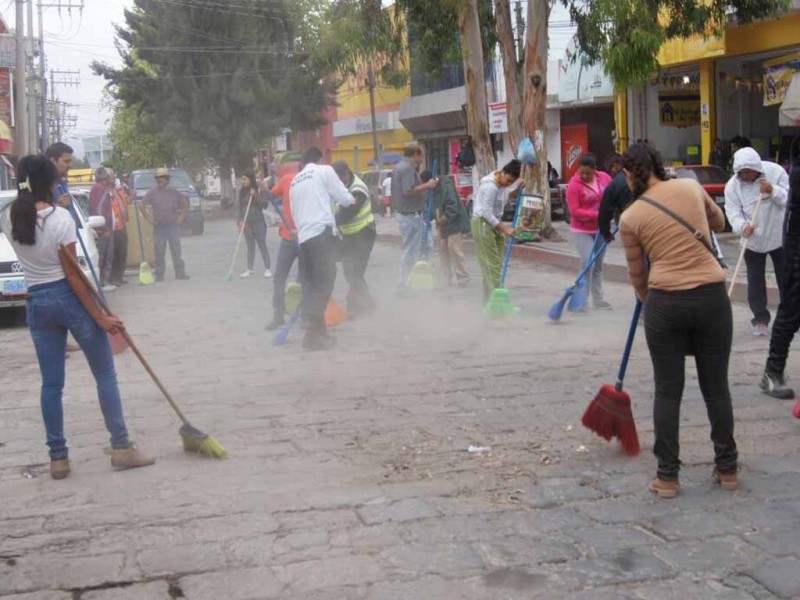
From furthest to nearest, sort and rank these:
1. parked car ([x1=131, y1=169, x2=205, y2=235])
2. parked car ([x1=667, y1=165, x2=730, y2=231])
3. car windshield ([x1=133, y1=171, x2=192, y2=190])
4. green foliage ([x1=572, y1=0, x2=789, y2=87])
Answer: car windshield ([x1=133, y1=171, x2=192, y2=190]) < parked car ([x1=131, y1=169, x2=205, y2=235]) < parked car ([x1=667, y1=165, x2=730, y2=231]) < green foliage ([x1=572, y1=0, x2=789, y2=87])

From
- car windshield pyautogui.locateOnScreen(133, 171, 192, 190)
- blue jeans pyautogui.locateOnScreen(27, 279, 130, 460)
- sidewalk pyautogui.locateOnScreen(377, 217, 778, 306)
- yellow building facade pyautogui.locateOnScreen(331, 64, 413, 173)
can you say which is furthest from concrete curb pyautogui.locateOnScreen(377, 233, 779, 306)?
yellow building facade pyautogui.locateOnScreen(331, 64, 413, 173)

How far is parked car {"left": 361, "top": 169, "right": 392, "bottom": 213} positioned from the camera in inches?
1488

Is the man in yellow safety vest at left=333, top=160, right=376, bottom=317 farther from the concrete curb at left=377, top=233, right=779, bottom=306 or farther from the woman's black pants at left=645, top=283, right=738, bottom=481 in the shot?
the woman's black pants at left=645, top=283, right=738, bottom=481

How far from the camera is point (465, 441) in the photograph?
6.47 metres

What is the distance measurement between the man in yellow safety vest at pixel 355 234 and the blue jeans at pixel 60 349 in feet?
18.9

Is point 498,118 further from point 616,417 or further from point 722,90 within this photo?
point 616,417

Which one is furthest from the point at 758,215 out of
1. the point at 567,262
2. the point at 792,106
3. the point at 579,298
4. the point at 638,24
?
the point at 792,106

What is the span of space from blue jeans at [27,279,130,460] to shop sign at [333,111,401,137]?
143 ft

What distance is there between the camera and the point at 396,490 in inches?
217

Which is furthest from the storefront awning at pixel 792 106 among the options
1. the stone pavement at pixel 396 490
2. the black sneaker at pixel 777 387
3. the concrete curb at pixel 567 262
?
the black sneaker at pixel 777 387

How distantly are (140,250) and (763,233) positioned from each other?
1286 cm

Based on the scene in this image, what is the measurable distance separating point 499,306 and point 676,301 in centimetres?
600

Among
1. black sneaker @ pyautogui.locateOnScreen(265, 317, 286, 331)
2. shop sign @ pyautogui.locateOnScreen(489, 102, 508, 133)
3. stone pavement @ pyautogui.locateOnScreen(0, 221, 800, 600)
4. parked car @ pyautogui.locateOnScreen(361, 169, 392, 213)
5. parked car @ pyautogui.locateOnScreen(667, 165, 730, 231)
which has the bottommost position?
stone pavement @ pyautogui.locateOnScreen(0, 221, 800, 600)

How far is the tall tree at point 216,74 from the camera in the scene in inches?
1738
